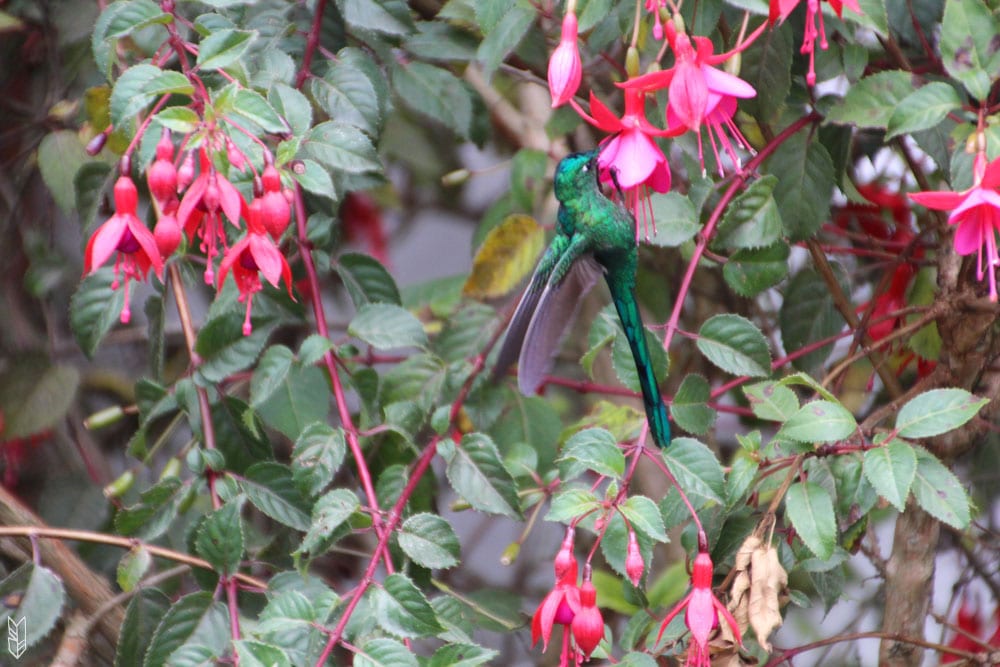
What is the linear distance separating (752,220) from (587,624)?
370mm

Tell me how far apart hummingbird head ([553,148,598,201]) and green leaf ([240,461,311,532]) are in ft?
1.09

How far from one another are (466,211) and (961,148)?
126 cm

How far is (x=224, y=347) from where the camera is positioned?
100 cm

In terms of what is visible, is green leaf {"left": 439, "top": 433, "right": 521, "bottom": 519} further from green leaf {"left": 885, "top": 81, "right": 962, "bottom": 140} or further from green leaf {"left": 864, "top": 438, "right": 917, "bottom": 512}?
green leaf {"left": 885, "top": 81, "right": 962, "bottom": 140}

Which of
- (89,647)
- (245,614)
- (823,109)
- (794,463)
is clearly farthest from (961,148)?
(89,647)

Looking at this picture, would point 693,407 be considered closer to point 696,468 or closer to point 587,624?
point 696,468

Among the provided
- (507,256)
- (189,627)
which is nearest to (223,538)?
(189,627)

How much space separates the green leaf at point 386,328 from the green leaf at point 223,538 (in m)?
0.18

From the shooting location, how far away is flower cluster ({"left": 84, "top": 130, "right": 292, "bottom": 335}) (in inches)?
28.8

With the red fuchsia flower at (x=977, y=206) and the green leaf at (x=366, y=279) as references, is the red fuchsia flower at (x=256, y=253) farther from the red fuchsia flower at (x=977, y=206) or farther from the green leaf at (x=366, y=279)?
the red fuchsia flower at (x=977, y=206)

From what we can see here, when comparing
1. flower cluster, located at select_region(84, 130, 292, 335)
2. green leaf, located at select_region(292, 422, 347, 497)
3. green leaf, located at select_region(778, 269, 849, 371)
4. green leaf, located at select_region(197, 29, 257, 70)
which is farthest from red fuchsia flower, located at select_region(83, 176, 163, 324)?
green leaf, located at select_region(778, 269, 849, 371)

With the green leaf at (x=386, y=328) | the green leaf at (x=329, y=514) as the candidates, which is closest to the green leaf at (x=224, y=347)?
the green leaf at (x=386, y=328)

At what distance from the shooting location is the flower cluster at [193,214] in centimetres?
73

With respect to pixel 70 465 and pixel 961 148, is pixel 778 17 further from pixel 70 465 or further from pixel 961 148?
pixel 70 465
